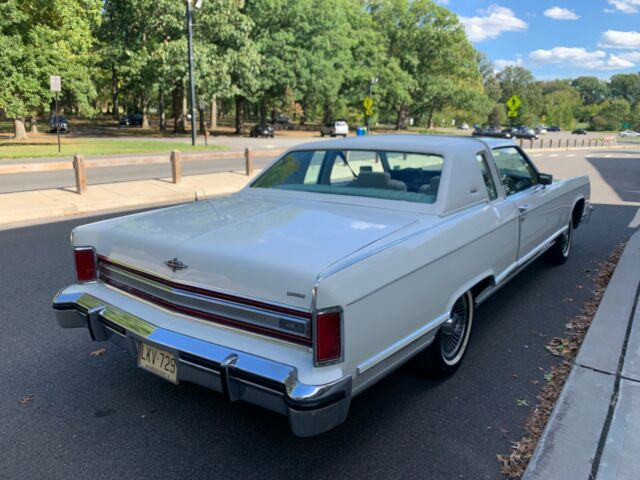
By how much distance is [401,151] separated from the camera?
398 cm

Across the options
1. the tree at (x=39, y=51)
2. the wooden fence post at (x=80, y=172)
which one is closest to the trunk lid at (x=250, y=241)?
the wooden fence post at (x=80, y=172)

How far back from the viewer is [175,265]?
2.78m

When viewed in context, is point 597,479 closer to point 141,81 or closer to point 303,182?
point 303,182

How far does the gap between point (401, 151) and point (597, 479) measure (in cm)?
246

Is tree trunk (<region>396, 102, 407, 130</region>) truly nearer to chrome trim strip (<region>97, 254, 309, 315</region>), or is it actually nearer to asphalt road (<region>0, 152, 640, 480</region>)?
asphalt road (<region>0, 152, 640, 480</region>)

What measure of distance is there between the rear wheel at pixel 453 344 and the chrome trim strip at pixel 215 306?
4.16 feet

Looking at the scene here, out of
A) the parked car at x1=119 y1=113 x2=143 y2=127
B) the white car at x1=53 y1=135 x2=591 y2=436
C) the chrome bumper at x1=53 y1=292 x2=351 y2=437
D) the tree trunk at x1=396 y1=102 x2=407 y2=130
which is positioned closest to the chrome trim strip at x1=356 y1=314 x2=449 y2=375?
the white car at x1=53 y1=135 x2=591 y2=436

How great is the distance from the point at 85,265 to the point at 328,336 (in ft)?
6.35

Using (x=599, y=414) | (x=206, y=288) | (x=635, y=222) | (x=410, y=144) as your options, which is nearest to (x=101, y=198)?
(x=410, y=144)

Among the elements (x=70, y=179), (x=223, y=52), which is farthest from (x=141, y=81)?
(x=70, y=179)

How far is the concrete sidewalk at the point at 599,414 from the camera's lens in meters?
2.65

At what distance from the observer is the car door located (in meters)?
4.49

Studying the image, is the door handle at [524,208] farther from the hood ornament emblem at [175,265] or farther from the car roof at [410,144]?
the hood ornament emblem at [175,265]

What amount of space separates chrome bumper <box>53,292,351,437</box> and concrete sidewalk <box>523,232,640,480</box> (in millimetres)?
1156
